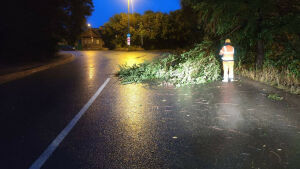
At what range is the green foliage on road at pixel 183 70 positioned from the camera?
11438mm

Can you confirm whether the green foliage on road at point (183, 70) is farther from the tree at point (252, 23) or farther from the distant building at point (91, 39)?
the distant building at point (91, 39)

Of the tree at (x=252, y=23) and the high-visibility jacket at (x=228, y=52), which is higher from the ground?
the tree at (x=252, y=23)

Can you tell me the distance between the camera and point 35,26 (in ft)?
69.7

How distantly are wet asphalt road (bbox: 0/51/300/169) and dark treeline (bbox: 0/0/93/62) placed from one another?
11908 millimetres

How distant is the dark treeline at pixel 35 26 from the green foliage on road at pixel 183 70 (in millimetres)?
10222

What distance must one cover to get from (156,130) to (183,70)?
249 inches

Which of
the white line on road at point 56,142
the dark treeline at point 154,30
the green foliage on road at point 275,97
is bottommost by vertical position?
the white line on road at point 56,142

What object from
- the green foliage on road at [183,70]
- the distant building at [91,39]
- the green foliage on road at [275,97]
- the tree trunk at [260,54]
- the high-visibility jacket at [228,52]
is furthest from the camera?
the distant building at [91,39]

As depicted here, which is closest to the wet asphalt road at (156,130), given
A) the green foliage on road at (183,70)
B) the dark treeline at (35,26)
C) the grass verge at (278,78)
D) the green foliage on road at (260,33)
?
the grass verge at (278,78)

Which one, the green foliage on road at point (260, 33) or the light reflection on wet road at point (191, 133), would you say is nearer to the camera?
the light reflection on wet road at point (191, 133)

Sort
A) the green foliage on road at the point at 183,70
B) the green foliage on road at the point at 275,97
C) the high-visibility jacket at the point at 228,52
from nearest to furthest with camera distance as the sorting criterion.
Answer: the green foliage on road at the point at 275,97
the high-visibility jacket at the point at 228,52
the green foliage on road at the point at 183,70

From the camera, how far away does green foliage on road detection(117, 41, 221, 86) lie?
37.5 feet

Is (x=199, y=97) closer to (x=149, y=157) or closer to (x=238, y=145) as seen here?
(x=238, y=145)

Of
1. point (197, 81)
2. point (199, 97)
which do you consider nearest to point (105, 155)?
point (199, 97)
